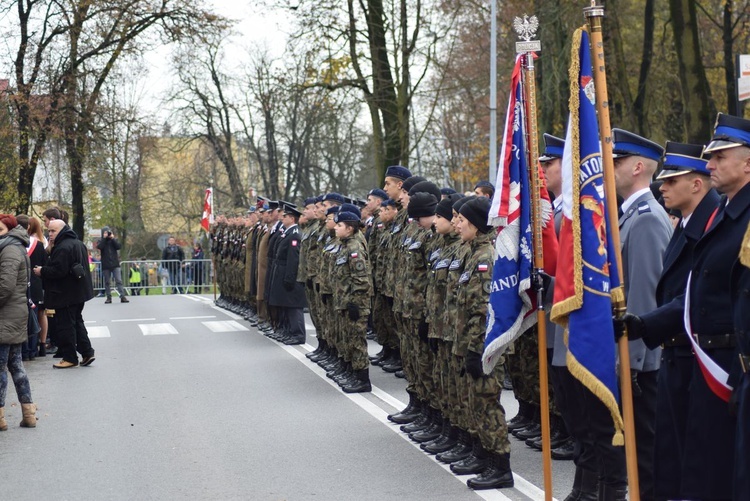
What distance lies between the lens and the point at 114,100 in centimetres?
3048

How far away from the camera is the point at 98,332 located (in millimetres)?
20234

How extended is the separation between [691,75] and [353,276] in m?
10.4

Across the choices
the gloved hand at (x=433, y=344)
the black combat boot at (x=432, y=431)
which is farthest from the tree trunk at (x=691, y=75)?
the gloved hand at (x=433, y=344)

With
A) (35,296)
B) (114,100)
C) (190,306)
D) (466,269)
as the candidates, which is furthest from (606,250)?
(114,100)

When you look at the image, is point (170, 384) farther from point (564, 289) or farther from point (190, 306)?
point (190, 306)

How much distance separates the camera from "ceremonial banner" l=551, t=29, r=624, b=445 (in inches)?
Answer: 213

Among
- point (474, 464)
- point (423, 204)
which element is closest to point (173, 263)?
point (423, 204)

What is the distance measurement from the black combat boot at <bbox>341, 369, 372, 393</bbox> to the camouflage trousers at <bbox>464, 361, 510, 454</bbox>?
15.0 feet

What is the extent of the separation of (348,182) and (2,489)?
45.1m

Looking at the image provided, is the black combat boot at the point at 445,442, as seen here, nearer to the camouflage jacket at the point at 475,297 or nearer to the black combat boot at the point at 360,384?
the camouflage jacket at the point at 475,297

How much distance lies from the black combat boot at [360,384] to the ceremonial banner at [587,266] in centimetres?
655

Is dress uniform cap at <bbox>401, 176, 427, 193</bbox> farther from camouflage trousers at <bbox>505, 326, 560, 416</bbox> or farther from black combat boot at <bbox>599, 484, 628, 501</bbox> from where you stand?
black combat boot at <bbox>599, 484, 628, 501</bbox>

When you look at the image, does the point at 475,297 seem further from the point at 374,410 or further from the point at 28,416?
the point at 28,416

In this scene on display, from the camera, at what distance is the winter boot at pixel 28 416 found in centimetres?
1040
